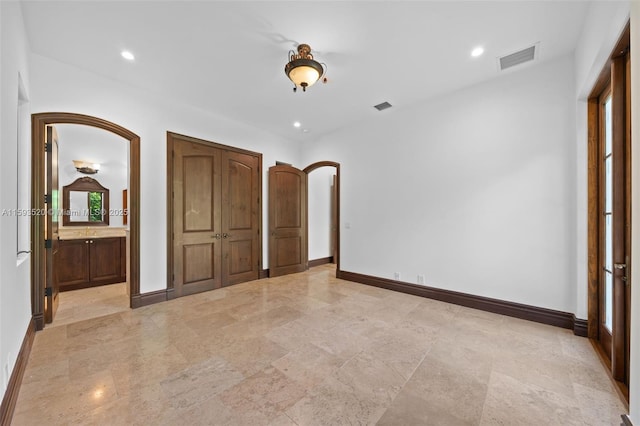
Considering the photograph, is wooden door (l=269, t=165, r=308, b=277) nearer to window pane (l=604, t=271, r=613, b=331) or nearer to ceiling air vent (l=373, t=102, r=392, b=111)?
ceiling air vent (l=373, t=102, r=392, b=111)

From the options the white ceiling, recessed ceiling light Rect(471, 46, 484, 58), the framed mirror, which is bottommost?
the framed mirror

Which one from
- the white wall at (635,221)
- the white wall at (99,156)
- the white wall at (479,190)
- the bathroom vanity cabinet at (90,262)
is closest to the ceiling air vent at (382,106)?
the white wall at (479,190)

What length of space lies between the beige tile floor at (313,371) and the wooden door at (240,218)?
1.45m

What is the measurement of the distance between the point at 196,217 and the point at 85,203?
9.89 feet

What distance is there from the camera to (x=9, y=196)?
6.15 ft

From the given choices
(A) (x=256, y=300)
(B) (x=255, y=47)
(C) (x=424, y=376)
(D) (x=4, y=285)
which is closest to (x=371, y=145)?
(B) (x=255, y=47)

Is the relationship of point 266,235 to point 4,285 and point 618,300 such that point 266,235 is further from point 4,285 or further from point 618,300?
point 618,300

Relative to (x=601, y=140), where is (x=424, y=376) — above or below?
below

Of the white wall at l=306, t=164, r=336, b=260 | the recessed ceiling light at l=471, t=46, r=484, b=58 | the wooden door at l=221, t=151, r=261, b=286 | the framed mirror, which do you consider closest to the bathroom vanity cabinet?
the framed mirror

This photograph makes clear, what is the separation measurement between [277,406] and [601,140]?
12.6 feet

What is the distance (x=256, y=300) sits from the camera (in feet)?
12.6

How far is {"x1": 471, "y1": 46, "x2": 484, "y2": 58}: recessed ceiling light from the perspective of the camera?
2.76 metres

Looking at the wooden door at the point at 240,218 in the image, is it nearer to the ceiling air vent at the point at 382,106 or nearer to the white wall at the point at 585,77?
the ceiling air vent at the point at 382,106

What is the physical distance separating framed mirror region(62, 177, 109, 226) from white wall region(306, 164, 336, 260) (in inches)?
179
